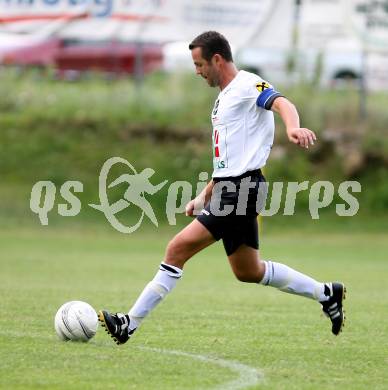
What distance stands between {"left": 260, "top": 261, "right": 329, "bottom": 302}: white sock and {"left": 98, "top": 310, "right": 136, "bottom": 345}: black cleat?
1218 millimetres

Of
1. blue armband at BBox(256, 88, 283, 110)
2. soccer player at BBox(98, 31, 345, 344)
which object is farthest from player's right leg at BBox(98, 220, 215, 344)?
blue armband at BBox(256, 88, 283, 110)

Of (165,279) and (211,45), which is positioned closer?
(165,279)

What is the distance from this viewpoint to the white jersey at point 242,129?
7930 millimetres

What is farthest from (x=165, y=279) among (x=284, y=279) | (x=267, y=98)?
(x=267, y=98)

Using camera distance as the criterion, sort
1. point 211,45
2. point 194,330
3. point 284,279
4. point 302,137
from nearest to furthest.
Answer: point 302,137 → point 211,45 → point 284,279 → point 194,330

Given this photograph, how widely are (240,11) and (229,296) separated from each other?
1354cm

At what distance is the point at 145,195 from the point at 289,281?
15778 mm

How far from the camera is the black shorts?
7.82 m

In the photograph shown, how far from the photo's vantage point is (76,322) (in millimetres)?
8039

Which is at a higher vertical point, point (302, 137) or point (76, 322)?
point (302, 137)

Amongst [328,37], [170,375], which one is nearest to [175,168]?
[328,37]

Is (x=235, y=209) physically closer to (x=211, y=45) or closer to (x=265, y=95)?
(x=265, y=95)

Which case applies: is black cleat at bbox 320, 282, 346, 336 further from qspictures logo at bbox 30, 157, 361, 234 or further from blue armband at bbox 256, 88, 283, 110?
qspictures logo at bbox 30, 157, 361, 234

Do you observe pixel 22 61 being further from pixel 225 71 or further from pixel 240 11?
pixel 225 71
